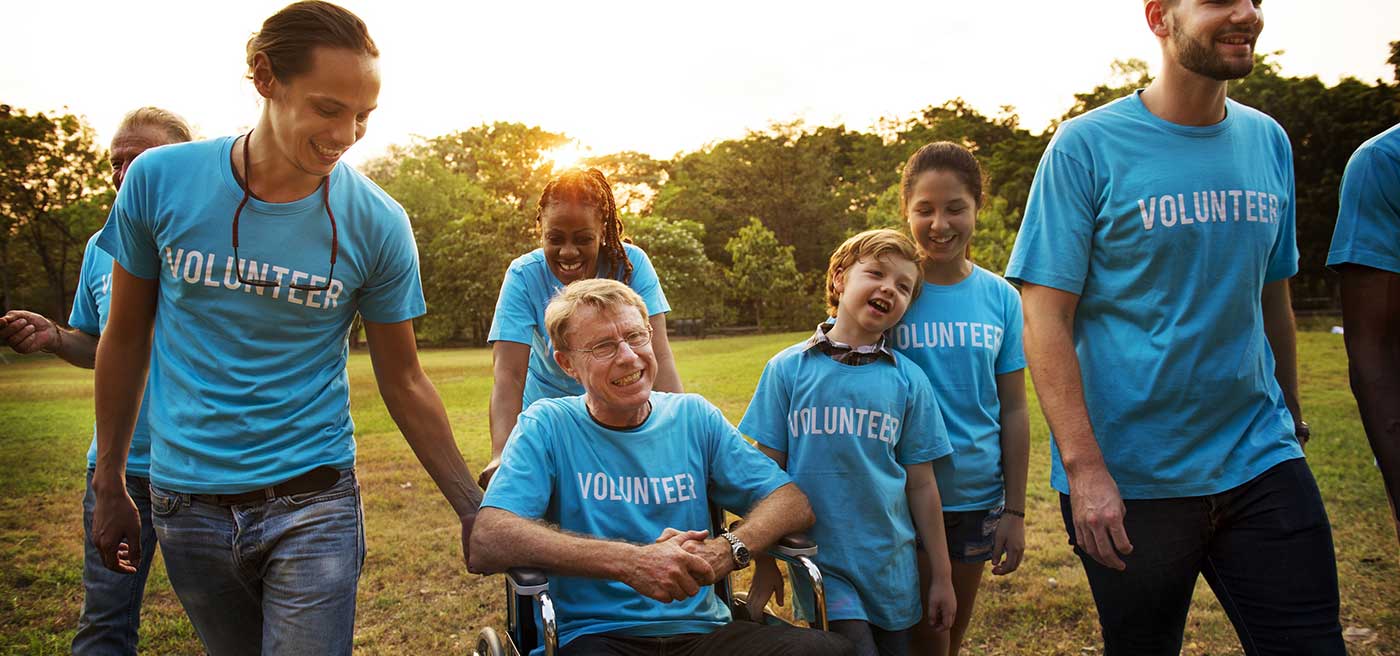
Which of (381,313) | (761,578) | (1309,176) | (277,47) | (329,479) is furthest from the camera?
(1309,176)

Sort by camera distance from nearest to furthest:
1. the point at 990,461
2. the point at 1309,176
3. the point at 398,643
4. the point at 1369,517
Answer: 1. the point at 990,461
2. the point at 398,643
3. the point at 1369,517
4. the point at 1309,176

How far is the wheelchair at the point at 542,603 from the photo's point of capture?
1.91m

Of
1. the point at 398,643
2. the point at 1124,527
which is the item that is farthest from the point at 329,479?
the point at 398,643

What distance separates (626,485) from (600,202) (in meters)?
0.97

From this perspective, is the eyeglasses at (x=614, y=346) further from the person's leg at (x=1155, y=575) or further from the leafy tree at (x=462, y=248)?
the leafy tree at (x=462, y=248)

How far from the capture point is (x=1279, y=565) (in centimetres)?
188

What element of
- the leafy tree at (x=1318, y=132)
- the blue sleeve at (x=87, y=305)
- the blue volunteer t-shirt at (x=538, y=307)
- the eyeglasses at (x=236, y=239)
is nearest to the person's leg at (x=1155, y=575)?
the blue volunteer t-shirt at (x=538, y=307)

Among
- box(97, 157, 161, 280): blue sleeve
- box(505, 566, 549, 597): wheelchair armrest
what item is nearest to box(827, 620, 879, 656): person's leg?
box(505, 566, 549, 597): wheelchair armrest

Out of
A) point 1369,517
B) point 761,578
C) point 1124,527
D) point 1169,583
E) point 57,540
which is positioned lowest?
point 57,540

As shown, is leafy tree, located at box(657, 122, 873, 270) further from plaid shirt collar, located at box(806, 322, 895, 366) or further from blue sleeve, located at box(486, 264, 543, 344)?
plaid shirt collar, located at box(806, 322, 895, 366)

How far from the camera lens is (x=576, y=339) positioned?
231 cm

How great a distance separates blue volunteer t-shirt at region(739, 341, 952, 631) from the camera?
2.38 m

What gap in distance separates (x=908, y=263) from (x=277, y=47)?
5.38 ft

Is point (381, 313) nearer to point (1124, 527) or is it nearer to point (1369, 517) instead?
point (1124, 527)
